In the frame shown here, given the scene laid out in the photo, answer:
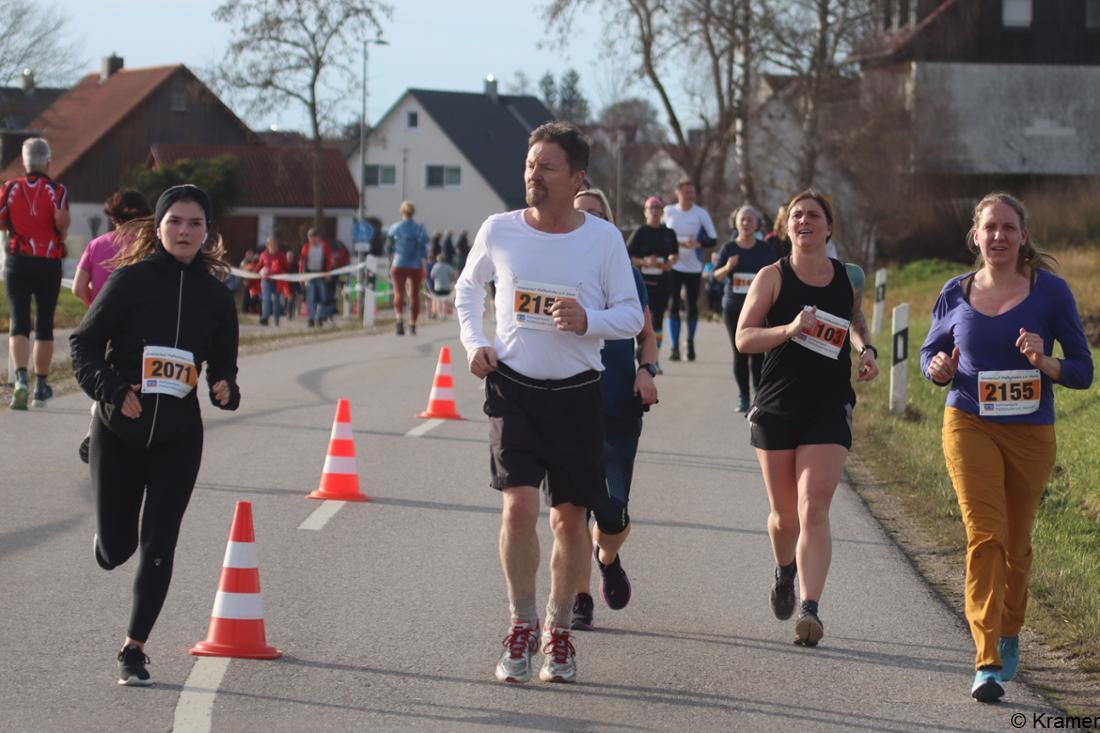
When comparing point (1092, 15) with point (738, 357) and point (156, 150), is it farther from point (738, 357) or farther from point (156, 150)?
point (738, 357)

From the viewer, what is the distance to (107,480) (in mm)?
6195

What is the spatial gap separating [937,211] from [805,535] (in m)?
39.2

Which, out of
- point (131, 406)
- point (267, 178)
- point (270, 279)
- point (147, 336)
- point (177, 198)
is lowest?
point (270, 279)

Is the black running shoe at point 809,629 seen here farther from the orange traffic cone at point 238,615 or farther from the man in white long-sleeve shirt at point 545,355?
the orange traffic cone at point 238,615

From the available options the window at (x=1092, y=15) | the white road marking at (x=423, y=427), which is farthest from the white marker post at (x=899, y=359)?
the window at (x=1092, y=15)

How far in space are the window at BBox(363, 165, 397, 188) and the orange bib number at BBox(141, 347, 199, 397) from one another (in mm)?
93337

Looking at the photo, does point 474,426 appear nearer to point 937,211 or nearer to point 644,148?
point 937,211

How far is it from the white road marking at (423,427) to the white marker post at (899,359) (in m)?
4.22

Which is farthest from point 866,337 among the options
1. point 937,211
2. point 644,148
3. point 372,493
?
point 644,148

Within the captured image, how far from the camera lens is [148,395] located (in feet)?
20.2

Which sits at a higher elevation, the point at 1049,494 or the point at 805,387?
the point at 805,387

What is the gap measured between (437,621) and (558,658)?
1158mm

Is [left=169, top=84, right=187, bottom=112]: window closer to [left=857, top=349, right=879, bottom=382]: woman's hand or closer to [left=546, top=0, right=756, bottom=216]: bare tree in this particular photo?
[left=546, top=0, right=756, bottom=216]: bare tree

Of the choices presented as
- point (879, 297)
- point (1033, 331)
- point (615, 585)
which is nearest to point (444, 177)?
point (879, 297)
